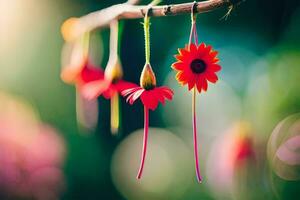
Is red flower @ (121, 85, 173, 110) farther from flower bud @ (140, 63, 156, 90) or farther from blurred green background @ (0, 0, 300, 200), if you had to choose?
blurred green background @ (0, 0, 300, 200)

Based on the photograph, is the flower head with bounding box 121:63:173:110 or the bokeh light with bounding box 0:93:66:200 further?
the bokeh light with bounding box 0:93:66:200

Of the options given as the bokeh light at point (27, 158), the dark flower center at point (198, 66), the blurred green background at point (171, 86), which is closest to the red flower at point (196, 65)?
the dark flower center at point (198, 66)

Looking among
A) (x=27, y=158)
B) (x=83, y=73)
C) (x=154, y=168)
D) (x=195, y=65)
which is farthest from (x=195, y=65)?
(x=27, y=158)

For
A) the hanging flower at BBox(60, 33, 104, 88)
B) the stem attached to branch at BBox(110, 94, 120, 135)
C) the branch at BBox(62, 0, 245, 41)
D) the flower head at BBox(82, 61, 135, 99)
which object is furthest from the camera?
the stem attached to branch at BBox(110, 94, 120, 135)

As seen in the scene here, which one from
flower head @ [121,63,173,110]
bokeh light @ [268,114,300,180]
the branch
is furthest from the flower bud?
bokeh light @ [268,114,300,180]

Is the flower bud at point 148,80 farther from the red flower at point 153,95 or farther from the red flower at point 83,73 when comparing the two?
the red flower at point 83,73

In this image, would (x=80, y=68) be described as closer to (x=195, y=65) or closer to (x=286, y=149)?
(x=195, y=65)

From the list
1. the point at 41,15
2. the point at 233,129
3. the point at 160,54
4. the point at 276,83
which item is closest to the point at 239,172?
the point at 233,129
